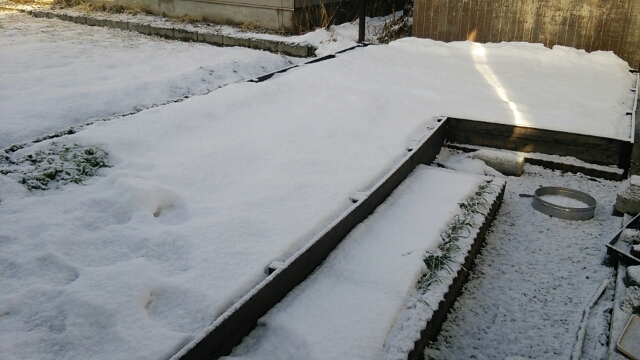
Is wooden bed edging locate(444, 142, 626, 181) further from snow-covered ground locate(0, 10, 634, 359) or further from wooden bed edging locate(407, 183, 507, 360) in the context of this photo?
wooden bed edging locate(407, 183, 507, 360)

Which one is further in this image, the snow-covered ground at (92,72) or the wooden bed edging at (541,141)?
the snow-covered ground at (92,72)

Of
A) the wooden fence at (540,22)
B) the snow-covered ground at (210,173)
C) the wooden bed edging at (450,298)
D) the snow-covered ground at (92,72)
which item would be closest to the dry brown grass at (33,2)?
the snow-covered ground at (92,72)

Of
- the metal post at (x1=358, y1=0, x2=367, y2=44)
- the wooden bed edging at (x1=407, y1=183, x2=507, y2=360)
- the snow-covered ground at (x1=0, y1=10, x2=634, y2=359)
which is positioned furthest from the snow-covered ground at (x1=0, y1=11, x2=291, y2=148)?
the wooden bed edging at (x1=407, y1=183, x2=507, y2=360)

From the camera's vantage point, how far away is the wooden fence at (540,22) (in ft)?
22.0

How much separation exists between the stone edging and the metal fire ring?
4547mm

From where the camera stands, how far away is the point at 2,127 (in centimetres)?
444

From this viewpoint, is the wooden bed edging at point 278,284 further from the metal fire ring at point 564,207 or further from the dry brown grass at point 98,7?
the dry brown grass at point 98,7

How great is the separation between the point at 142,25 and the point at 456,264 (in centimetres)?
783

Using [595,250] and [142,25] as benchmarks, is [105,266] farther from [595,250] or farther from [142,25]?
[142,25]

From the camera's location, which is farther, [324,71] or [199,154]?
[324,71]

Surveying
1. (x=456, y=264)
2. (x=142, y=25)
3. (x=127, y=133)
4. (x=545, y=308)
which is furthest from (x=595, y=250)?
(x=142, y=25)

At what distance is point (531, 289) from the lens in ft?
9.89

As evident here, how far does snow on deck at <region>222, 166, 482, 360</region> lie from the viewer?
2232 mm

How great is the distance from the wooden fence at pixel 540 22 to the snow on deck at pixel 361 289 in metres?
4.50
